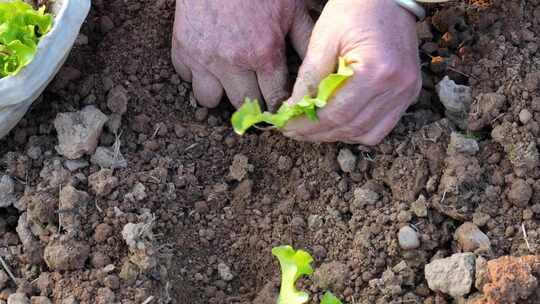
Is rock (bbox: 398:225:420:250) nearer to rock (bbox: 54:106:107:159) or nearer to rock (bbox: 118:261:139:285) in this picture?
rock (bbox: 118:261:139:285)

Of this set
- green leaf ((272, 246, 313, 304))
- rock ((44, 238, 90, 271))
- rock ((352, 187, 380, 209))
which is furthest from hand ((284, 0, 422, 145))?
rock ((44, 238, 90, 271))

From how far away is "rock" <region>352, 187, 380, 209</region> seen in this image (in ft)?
6.48

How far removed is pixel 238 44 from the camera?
208 cm

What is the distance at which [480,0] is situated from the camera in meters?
2.22

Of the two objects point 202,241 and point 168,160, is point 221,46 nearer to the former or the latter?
point 168,160

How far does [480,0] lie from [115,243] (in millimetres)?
1221

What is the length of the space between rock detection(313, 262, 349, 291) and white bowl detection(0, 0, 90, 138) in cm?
84

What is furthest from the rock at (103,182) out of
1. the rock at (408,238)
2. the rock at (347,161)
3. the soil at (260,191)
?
the rock at (408,238)

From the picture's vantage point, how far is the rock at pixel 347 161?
2.02 m

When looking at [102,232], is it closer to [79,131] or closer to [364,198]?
[79,131]

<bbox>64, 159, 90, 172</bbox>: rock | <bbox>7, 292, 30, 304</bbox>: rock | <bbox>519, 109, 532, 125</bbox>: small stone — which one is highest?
<bbox>519, 109, 532, 125</bbox>: small stone

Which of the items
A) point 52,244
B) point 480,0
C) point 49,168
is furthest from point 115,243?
point 480,0

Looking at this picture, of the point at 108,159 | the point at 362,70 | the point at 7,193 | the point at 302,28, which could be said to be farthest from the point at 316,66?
the point at 7,193

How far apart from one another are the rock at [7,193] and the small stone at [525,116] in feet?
4.26
